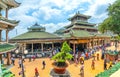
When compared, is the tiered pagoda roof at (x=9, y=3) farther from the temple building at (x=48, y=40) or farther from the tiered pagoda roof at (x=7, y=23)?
the temple building at (x=48, y=40)

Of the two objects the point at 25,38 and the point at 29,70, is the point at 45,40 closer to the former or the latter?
the point at 25,38

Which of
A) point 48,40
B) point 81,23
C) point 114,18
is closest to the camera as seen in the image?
point 114,18

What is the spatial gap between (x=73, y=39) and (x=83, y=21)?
73.5ft

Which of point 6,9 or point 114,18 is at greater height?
point 6,9

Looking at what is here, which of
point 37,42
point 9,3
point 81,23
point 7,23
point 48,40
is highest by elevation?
point 9,3

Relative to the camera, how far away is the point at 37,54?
38.7 metres

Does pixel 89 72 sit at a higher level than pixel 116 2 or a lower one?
lower

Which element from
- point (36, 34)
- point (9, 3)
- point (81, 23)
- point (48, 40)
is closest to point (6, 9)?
point (9, 3)

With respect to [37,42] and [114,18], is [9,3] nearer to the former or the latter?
[114,18]

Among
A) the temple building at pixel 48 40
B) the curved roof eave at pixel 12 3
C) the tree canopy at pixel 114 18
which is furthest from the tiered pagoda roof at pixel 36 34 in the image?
the curved roof eave at pixel 12 3

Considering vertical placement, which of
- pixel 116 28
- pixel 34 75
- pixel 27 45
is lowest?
pixel 34 75

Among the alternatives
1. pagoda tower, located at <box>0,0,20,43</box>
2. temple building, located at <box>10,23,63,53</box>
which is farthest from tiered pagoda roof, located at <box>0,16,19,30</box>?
temple building, located at <box>10,23,63,53</box>

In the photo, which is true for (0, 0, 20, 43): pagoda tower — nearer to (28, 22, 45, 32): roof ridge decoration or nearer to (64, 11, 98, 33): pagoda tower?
(28, 22, 45, 32): roof ridge decoration

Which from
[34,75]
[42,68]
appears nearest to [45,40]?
[42,68]
